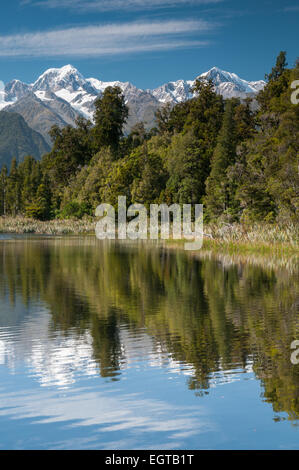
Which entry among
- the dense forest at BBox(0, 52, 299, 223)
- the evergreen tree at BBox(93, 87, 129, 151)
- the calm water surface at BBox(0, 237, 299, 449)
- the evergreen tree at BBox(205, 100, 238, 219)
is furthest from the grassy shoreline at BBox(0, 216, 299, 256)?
the evergreen tree at BBox(93, 87, 129, 151)

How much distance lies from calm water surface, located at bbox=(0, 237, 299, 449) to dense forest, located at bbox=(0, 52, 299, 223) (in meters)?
32.3

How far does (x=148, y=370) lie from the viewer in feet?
29.8

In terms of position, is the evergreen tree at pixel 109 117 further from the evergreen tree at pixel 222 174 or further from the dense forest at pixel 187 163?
the evergreen tree at pixel 222 174

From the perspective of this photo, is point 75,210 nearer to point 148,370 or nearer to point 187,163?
point 187,163

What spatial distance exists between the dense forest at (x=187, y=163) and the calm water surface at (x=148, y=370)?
3228cm

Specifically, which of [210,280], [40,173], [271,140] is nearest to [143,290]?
[210,280]

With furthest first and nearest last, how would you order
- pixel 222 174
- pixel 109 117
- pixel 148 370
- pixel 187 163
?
pixel 109 117 → pixel 187 163 → pixel 222 174 → pixel 148 370

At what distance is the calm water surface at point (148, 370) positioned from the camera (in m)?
6.55

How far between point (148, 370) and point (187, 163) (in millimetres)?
70817

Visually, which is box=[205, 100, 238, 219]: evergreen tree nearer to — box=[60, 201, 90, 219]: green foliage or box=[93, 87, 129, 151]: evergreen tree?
box=[93, 87, 129, 151]: evergreen tree

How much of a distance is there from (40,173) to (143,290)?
11850cm

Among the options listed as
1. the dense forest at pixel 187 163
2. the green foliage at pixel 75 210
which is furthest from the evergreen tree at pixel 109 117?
the green foliage at pixel 75 210

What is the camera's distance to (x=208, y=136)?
8756 cm

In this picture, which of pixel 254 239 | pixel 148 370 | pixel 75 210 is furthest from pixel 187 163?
pixel 148 370
